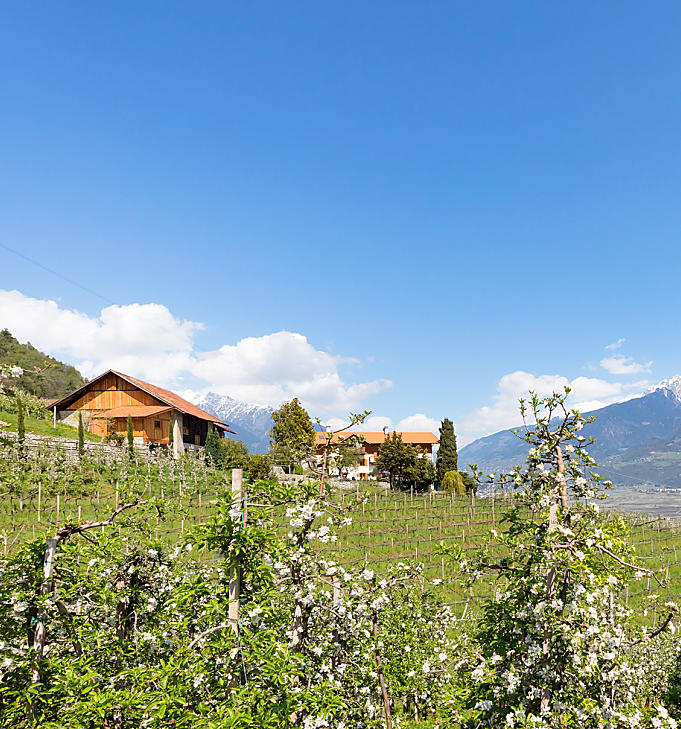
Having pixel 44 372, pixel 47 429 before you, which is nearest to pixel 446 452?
pixel 47 429

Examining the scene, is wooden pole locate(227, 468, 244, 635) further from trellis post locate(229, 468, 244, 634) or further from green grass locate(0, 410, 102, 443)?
green grass locate(0, 410, 102, 443)

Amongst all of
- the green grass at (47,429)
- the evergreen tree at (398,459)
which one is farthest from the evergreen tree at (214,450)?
the evergreen tree at (398,459)

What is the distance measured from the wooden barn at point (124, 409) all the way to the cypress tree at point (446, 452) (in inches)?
846

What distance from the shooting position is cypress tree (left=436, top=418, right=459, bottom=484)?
142 feet

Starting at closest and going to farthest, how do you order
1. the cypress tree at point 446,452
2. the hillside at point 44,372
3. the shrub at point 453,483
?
the shrub at point 453,483, the cypress tree at point 446,452, the hillside at point 44,372

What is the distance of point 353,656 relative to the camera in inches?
208

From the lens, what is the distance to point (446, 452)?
4425 cm

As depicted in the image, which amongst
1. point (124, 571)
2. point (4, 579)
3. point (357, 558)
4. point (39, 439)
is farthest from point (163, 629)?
point (39, 439)

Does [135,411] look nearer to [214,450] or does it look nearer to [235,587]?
[214,450]

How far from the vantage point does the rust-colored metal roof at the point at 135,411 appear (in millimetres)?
33969

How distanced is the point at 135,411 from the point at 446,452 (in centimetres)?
→ 2606

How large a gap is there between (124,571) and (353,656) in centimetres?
254

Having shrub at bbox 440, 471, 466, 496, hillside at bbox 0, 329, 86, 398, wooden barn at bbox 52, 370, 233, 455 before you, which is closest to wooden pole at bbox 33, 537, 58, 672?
wooden barn at bbox 52, 370, 233, 455

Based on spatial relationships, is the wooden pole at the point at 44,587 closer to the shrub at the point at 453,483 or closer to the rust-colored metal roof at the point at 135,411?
the rust-colored metal roof at the point at 135,411
